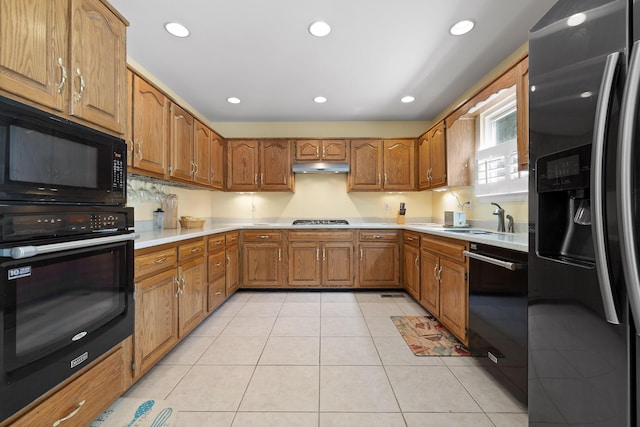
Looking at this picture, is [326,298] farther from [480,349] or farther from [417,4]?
[417,4]

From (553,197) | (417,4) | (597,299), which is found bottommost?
(597,299)

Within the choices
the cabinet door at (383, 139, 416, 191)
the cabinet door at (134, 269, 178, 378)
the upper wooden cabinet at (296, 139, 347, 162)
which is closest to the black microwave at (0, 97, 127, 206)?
the cabinet door at (134, 269, 178, 378)

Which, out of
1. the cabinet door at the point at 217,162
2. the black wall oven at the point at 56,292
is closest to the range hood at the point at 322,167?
the cabinet door at the point at 217,162

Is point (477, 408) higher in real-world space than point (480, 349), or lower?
lower

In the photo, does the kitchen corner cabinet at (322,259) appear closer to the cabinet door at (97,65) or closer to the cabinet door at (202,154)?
the cabinet door at (202,154)

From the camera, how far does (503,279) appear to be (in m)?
1.50

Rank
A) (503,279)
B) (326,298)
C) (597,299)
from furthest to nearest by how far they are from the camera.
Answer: (326,298) → (503,279) → (597,299)

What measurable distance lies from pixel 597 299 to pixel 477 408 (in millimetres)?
1097

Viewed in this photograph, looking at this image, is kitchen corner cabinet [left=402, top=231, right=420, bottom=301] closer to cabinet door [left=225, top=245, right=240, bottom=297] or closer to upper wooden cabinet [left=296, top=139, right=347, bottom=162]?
upper wooden cabinet [left=296, top=139, right=347, bottom=162]

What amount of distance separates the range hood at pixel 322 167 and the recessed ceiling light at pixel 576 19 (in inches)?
115

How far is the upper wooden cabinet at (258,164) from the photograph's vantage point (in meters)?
3.77

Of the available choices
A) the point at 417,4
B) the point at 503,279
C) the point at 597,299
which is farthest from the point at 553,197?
the point at 417,4

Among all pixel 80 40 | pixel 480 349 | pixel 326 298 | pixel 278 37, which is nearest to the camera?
pixel 80 40

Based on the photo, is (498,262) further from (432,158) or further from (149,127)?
(149,127)
